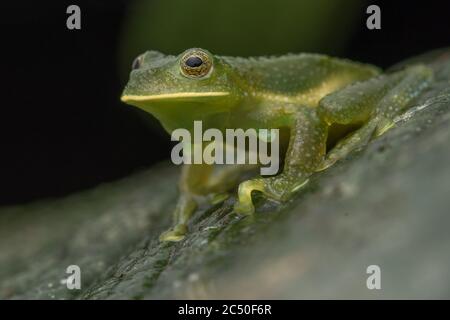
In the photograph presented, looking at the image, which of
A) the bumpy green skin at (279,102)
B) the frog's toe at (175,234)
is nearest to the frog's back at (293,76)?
the bumpy green skin at (279,102)

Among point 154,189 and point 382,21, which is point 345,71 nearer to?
point 154,189

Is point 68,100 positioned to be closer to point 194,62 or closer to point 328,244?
point 194,62

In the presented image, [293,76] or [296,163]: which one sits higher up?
[293,76]

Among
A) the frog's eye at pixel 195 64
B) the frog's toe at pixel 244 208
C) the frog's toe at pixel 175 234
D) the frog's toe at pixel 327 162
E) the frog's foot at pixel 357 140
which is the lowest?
the frog's toe at pixel 244 208

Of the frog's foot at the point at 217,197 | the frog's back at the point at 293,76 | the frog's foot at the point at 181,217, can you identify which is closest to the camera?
the frog's foot at the point at 181,217

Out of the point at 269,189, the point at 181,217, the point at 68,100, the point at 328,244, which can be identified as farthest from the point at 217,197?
the point at 68,100

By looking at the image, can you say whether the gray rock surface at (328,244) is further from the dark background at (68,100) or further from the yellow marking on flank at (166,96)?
the dark background at (68,100)

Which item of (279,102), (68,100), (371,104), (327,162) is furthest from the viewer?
(68,100)
